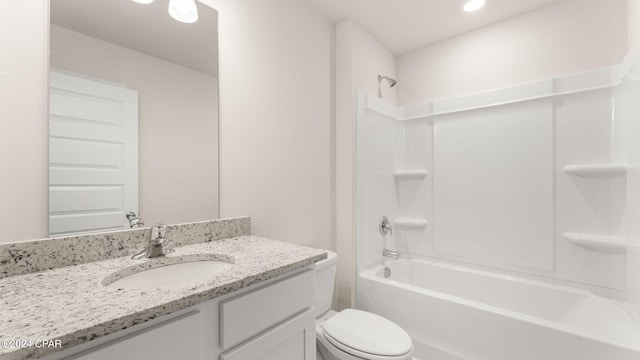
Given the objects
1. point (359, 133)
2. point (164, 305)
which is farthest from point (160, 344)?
point (359, 133)

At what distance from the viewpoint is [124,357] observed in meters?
0.57

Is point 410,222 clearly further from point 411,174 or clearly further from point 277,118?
point 277,118

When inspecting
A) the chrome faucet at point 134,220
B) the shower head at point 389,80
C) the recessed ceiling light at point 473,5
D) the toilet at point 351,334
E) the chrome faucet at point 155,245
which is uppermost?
the recessed ceiling light at point 473,5

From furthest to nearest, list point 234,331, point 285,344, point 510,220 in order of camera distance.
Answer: point 510,220 < point 285,344 < point 234,331

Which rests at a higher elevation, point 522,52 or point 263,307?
point 522,52

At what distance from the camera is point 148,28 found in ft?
3.76

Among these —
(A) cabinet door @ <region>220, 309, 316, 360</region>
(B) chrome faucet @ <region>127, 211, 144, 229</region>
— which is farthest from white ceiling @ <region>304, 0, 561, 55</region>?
(A) cabinet door @ <region>220, 309, 316, 360</region>

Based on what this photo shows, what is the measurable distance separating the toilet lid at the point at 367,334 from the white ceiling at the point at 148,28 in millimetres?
1538

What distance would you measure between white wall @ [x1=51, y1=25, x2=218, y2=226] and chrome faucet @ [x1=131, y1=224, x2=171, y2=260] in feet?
0.43

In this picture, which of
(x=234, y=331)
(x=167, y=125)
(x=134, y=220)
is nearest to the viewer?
(x=234, y=331)

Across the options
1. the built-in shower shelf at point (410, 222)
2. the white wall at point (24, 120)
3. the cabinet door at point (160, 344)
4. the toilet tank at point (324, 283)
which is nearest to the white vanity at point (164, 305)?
the cabinet door at point (160, 344)

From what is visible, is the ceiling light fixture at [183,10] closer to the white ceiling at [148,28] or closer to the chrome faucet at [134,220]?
the white ceiling at [148,28]

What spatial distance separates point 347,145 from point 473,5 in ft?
4.48

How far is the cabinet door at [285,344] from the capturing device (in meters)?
0.80
